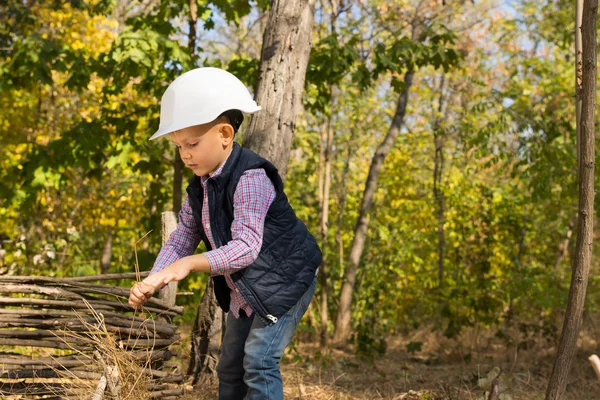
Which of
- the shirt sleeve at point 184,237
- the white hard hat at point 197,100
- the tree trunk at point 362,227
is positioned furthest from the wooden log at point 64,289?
the tree trunk at point 362,227

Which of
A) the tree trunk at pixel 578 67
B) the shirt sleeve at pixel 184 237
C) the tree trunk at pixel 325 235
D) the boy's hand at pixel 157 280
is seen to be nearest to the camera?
the boy's hand at pixel 157 280

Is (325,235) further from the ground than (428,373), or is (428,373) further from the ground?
(325,235)

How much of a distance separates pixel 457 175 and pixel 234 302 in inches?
258

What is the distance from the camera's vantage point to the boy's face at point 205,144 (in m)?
2.33

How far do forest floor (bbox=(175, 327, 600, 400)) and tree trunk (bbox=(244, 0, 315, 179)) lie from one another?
142 cm

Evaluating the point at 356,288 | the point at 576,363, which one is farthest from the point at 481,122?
the point at 576,363

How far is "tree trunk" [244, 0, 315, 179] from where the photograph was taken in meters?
3.85

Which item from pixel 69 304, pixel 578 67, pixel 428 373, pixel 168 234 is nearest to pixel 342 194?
pixel 428 373

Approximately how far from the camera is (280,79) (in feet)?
12.8

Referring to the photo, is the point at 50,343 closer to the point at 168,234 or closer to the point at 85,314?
the point at 85,314

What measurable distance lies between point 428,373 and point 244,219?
4.14m

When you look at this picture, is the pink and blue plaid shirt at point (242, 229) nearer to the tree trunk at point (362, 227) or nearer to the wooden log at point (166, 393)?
the wooden log at point (166, 393)

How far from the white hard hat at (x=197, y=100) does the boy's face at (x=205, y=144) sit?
6cm

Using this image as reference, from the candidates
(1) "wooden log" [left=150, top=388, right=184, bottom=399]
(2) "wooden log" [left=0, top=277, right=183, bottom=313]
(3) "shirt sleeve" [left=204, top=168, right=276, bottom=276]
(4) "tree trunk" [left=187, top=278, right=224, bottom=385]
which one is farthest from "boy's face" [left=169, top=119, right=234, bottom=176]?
(4) "tree trunk" [left=187, top=278, right=224, bottom=385]
